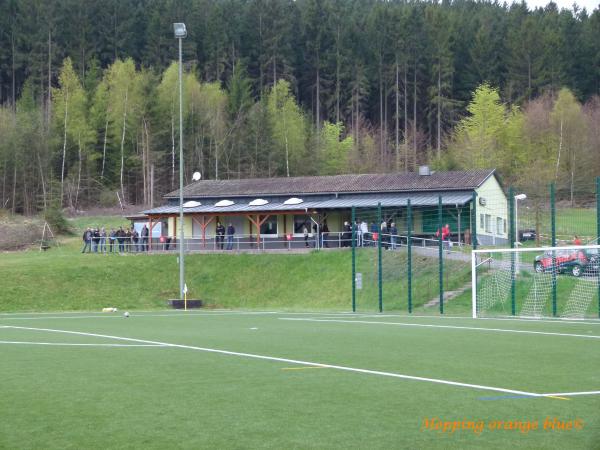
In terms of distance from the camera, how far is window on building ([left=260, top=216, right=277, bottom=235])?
55.5 m

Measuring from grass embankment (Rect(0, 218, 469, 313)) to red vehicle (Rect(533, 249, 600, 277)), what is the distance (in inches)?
318

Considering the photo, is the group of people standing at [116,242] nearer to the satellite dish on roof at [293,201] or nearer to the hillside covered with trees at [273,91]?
the satellite dish on roof at [293,201]

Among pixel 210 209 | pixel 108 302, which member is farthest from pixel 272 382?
pixel 210 209

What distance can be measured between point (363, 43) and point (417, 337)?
90.2 metres

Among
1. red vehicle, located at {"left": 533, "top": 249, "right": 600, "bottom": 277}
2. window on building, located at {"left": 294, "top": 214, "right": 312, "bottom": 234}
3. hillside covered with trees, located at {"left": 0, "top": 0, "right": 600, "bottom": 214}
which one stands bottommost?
red vehicle, located at {"left": 533, "top": 249, "right": 600, "bottom": 277}

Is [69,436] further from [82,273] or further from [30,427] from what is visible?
[82,273]

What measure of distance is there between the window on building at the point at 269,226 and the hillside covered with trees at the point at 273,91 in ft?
77.2

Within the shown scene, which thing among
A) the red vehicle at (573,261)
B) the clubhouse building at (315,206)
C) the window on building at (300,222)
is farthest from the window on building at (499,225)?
the window on building at (300,222)

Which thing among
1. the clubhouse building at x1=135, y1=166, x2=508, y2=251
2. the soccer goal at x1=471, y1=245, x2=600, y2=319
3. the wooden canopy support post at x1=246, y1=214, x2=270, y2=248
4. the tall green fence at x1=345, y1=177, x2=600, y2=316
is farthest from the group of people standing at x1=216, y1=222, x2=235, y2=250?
the soccer goal at x1=471, y1=245, x2=600, y2=319

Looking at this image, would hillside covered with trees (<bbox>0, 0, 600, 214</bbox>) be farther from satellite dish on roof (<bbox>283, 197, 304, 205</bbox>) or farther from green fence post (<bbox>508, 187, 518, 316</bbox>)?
green fence post (<bbox>508, 187, 518, 316</bbox>)

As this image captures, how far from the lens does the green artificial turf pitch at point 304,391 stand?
7.24m

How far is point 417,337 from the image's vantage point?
16.5m

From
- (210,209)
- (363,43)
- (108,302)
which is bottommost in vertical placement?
(108,302)

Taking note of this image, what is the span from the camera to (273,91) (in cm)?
9369
